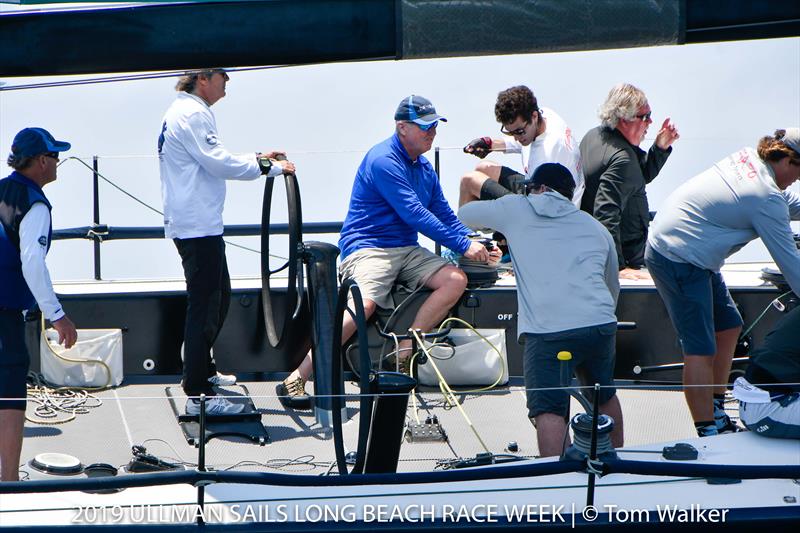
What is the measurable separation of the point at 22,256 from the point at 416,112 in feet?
6.08

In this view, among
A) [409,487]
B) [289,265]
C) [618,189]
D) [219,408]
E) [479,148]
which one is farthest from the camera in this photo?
[479,148]

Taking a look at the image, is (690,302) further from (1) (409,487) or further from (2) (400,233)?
(1) (409,487)

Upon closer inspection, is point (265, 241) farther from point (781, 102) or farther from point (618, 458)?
point (781, 102)

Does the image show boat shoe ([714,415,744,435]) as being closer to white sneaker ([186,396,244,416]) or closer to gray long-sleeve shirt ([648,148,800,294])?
gray long-sleeve shirt ([648,148,800,294])

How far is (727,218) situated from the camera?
4.49 meters

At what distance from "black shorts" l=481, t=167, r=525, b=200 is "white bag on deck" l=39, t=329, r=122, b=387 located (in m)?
1.75

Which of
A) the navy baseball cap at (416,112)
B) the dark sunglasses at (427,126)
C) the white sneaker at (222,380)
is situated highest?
the navy baseball cap at (416,112)

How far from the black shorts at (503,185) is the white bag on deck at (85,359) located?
1.75 m

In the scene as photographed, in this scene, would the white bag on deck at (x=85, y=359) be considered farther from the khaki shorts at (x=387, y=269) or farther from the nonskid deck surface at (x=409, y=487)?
the nonskid deck surface at (x=409, y=487)

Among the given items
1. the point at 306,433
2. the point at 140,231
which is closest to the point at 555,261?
the point at 306,433

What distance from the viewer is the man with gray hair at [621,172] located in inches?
231

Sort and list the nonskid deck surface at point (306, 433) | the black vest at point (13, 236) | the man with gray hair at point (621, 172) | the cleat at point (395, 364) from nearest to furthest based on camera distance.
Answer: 1. the nonskid deck surface at point (306, 433)
2. the black vest at point (13, 236)
3. the cleat at point (395, 364)
4. the man with gray hair at point (621, 172)

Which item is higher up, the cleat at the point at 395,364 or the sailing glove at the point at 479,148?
the sailing glove at the point at 479,148

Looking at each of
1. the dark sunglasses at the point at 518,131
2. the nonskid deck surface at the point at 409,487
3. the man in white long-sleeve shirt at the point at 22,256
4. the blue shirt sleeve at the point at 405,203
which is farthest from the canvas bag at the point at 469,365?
the man in white long-sleeve shirt at the point at 22,256
